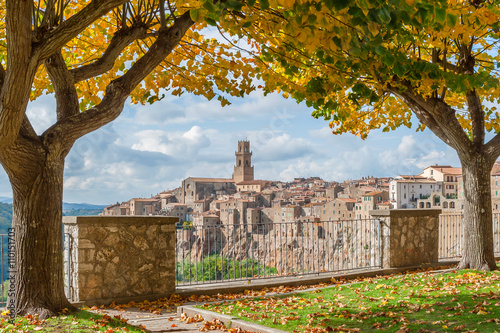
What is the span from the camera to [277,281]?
9445 mm

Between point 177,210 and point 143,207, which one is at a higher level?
point 143,207

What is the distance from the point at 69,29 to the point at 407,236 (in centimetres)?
837

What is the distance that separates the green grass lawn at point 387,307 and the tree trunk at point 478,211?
1233mm

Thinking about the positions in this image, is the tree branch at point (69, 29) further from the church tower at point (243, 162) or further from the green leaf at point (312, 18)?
the church tower at point (243, 162)

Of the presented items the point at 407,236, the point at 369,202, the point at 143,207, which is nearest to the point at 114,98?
the point at 407,236

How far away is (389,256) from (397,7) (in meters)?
7.67

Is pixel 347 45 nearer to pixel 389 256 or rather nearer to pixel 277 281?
pixel 277 281

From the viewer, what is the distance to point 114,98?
263 inches

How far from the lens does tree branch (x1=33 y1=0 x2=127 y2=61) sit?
18.0 ft

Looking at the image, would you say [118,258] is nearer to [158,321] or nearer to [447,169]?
[158,321]

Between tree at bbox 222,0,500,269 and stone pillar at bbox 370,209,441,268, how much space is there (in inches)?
43.9

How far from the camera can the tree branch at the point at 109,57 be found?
686 centimetres

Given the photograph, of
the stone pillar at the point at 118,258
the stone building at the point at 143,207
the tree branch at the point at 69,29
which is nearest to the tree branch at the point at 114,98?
the tree branch at the point at 69,29

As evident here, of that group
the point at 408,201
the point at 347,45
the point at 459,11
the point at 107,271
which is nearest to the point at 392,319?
the point at 347,45
